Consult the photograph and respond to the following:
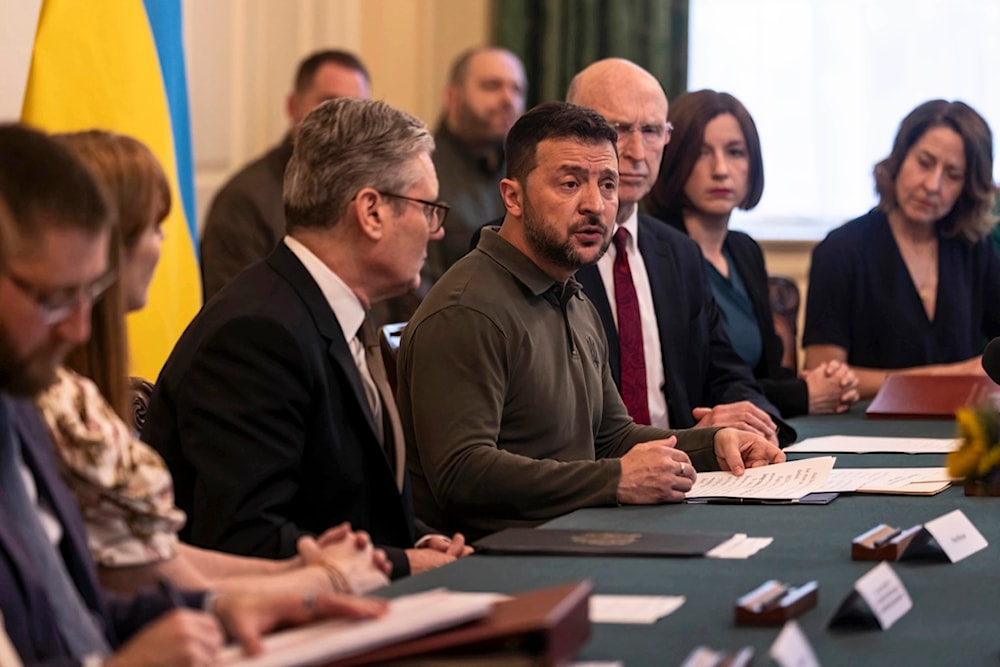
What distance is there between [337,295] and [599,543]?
64 cm

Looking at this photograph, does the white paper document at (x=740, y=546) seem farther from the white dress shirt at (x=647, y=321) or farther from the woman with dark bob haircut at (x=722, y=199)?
the woman with dark bob haircut at (x=722, y=199)

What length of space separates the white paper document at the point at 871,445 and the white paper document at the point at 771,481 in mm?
222

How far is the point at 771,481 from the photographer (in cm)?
280

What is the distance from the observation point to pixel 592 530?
2.33 metres

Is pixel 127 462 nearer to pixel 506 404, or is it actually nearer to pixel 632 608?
pixel 632 608

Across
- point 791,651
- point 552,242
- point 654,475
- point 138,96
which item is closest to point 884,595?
point 791,651

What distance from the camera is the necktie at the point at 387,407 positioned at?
99.8 inches

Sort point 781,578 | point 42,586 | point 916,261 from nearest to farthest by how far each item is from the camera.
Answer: point 42,586 < point 781,578 < point 916,261

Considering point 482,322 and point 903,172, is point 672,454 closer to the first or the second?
point 482,322

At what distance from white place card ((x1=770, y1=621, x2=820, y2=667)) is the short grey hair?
4.33 feet

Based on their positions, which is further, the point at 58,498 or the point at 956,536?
the point at 956,536

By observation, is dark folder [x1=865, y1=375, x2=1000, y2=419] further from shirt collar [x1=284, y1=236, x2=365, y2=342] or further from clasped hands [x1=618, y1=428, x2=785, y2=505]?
shirt collar [x1=284, y1=236, x2=365, y2=342]

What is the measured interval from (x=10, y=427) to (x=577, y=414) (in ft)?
5.29

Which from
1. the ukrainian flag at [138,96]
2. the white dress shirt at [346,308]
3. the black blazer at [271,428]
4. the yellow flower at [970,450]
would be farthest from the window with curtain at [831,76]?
the yellow flower at [970,450]
